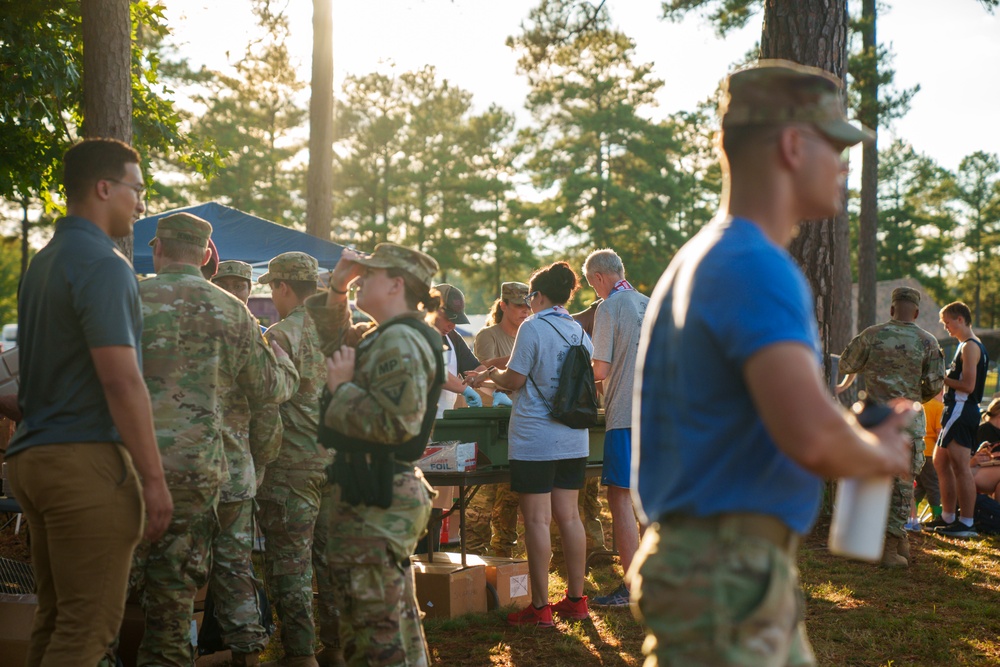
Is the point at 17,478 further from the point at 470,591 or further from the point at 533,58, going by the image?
the point at 533,58

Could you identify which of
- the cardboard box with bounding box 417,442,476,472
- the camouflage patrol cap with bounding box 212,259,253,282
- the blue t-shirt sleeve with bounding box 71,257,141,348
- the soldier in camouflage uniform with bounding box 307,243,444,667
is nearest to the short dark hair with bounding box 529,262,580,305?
the cardboard box with bounding box 417,442,476,472

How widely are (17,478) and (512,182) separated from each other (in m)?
39.4

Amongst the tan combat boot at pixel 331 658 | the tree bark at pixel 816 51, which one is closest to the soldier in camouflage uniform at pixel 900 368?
the tree bark at pixel 816 51

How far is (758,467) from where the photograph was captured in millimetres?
1900

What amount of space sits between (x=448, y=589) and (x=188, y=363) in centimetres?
284

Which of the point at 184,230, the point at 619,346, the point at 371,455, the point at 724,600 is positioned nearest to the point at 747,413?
the point at 724,600

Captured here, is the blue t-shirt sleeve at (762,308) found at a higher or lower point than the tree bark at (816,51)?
lower

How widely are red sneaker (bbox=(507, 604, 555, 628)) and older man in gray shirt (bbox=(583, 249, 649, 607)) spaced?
631 millimetres

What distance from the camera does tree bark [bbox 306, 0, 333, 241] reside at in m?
13.9

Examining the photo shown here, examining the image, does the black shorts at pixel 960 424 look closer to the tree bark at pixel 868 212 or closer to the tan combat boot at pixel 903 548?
the tan combat boot at pixel 903 548

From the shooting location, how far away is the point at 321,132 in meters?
13.9

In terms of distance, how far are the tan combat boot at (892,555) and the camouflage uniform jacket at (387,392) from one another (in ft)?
20.2

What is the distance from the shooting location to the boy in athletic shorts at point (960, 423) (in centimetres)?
991

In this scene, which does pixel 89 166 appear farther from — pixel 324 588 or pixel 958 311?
pixel 958 311
